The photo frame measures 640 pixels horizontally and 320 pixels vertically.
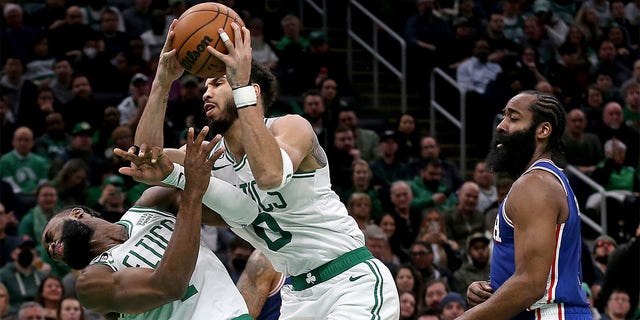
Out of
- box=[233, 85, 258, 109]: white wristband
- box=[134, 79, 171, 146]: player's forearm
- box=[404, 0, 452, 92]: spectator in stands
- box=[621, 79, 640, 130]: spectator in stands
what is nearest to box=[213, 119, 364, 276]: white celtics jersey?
box=[134, 79, 171, 146]: player's forearm

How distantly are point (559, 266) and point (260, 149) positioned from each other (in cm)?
150

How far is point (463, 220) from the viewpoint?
1288 cm

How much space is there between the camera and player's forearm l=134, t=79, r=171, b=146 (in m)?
5.79

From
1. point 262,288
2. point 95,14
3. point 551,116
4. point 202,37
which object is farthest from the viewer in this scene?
point 95,14

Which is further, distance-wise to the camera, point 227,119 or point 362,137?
point 362,137

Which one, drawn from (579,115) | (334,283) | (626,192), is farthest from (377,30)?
(334,283)

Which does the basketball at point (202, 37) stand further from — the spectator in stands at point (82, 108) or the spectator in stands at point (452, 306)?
the spectator in stands at point (82, 108)

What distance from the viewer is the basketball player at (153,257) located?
506cm

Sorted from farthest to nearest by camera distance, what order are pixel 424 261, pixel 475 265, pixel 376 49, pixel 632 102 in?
pixel 376 49
pixel 632 102
pixel 475 265
pixel 424 261

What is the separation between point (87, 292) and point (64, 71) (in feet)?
28.3

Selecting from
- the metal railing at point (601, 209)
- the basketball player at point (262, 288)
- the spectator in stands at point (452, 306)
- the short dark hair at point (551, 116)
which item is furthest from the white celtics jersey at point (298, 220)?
the metal railing at point (601, 209)

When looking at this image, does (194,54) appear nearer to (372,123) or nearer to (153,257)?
(153,257)

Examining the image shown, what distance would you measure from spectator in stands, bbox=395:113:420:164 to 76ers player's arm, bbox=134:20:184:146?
8062 millimetres

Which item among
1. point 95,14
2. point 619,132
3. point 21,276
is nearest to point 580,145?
point 619,132
